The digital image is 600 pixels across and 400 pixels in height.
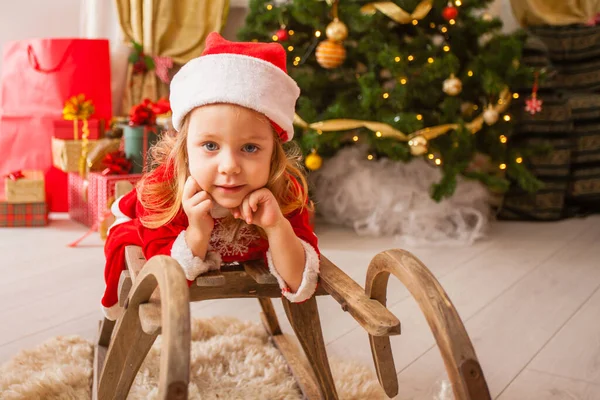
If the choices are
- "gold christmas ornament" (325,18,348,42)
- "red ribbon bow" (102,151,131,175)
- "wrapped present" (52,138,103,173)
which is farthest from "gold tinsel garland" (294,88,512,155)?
"wrapped present" (52,138,103,173)

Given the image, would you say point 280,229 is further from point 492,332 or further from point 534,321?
point 534,321

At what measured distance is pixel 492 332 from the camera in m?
1.44

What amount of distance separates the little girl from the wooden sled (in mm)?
32

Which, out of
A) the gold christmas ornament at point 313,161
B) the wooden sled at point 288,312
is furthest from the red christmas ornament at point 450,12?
the wooden sled at point 288,312

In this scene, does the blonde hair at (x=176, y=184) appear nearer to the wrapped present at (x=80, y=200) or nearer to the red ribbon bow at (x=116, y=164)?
the red ribbon bow at (x=116, y=164)

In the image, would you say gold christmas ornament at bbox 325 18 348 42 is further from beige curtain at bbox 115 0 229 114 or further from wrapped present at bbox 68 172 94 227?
wrapped present at bbox 68 172 94 227

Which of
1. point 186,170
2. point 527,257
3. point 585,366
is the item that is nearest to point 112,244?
point 186,170

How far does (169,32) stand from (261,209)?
2.03 metres

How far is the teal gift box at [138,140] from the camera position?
2.13m

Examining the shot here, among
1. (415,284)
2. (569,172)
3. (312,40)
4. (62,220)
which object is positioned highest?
(312,40)

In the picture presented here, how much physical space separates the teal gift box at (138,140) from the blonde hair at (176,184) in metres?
1.17

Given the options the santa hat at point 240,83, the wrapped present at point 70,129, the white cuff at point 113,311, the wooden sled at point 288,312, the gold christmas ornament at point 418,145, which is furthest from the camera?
the wrapped present at point 70,129

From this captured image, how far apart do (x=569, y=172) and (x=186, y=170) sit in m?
2.13

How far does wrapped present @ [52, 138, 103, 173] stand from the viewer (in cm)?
227
